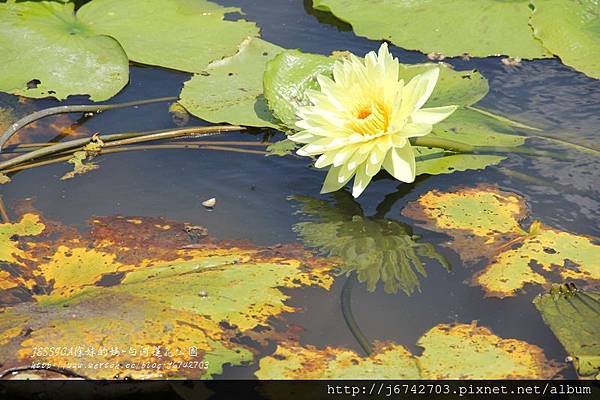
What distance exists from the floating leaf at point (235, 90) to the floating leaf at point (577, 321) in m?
1.41

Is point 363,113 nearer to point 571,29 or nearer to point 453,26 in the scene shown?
point 453,26

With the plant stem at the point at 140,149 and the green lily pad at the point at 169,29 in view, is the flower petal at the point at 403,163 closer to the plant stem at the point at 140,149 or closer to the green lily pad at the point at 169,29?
the plant stem at the point at 140,149

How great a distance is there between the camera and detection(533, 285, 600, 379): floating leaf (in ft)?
7.22

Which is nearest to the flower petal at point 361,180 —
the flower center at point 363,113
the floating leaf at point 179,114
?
the flower center at point 363,113

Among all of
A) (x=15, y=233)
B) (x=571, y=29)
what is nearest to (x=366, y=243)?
(x=15, y=233)

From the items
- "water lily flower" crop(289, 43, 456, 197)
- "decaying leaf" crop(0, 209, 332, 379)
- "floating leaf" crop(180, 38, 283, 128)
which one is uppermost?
"water lily flower" crop(289, 43, 456, 197)

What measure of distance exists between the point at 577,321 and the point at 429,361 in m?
0.49

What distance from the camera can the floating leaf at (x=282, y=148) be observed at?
3283 mm

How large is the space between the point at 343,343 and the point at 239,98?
57.1 inches

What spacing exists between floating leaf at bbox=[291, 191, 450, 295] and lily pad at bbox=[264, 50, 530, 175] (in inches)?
12.8

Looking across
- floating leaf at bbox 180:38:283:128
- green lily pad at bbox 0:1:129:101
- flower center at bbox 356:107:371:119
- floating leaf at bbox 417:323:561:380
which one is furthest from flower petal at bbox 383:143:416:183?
green lily pad at bbox 0:1:129:101

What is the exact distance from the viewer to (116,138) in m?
3.39

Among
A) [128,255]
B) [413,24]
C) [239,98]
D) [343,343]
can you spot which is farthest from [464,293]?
[413,24]

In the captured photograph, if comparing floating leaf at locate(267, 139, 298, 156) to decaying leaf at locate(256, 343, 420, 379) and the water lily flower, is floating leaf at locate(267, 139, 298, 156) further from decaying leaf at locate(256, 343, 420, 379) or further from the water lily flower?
decaying leaf at locate(256, 343, 420, 379)
